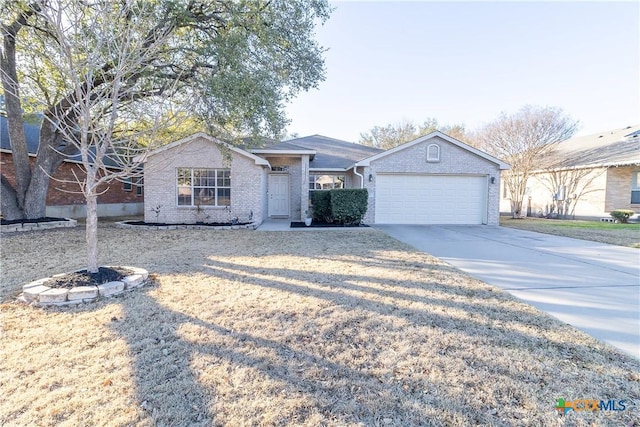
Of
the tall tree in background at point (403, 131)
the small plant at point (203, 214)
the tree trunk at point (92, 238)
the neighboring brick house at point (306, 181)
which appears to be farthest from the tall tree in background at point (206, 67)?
the tall tree in background at point (403, 131)

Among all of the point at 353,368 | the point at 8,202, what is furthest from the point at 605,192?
the point at 8,202

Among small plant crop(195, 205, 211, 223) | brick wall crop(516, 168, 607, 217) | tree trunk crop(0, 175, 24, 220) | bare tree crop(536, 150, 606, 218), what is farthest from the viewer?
bare tree crop(536, 150, 606, 218)

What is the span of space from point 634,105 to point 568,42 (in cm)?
897

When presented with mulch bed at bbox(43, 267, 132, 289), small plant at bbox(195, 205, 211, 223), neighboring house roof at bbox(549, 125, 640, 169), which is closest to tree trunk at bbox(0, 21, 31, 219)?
small plant at bbox(195, 205, 211, 223)

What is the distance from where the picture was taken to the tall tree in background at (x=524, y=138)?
18125 millimetres

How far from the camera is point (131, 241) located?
8.91 meters

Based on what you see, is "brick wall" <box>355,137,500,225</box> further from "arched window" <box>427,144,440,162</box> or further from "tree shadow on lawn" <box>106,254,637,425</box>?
"tree shadow on lawn" <box>106,254,637,425</box>

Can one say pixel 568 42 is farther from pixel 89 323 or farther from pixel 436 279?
pixel 89 323

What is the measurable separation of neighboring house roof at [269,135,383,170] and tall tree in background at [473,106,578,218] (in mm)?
8620

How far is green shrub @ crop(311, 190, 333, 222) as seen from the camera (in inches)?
525

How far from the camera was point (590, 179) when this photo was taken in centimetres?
1703

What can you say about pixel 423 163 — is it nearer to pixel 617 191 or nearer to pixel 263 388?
pixel 617 191

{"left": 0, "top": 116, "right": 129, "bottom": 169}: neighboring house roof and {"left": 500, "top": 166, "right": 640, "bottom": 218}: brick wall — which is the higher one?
{"left": 0, "top": 116, "right": 129, "bottom": 169}: neighboring house roof

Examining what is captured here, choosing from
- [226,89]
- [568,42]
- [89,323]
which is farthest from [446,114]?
[89,323]
